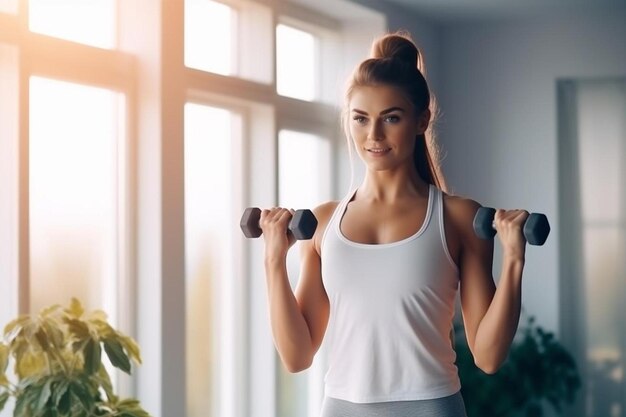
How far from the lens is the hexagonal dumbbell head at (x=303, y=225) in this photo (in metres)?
1.66

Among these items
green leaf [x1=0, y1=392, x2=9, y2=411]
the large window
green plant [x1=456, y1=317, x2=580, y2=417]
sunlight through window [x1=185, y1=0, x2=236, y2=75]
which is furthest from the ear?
green plant [x1=456, y1=317, x2=580, y2=417]

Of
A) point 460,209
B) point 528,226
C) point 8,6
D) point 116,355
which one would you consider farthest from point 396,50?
point 8,6

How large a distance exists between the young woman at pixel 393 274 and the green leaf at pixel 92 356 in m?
0.77

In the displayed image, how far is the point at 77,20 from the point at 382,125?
1660 mm

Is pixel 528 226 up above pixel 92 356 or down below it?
above

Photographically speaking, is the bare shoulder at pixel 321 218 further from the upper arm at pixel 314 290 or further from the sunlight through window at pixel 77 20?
the sunlight through window at pixel 77 20

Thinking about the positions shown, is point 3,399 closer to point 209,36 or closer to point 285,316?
point 285,316

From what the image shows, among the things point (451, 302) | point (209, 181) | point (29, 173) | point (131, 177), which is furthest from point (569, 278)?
point (451, 302)

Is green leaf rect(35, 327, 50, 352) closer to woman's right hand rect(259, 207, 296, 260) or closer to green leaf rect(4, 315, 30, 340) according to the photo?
green leaf rect(4, 315, 30, 340)

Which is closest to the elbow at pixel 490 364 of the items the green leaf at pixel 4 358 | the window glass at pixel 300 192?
the green leaf at pixel 4 358

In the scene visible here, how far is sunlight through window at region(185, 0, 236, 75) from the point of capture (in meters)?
3.60

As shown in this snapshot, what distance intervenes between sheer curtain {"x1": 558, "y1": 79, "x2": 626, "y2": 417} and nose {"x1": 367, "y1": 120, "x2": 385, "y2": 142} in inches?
146

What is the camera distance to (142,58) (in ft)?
10.5

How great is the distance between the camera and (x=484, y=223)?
5.24 ft
